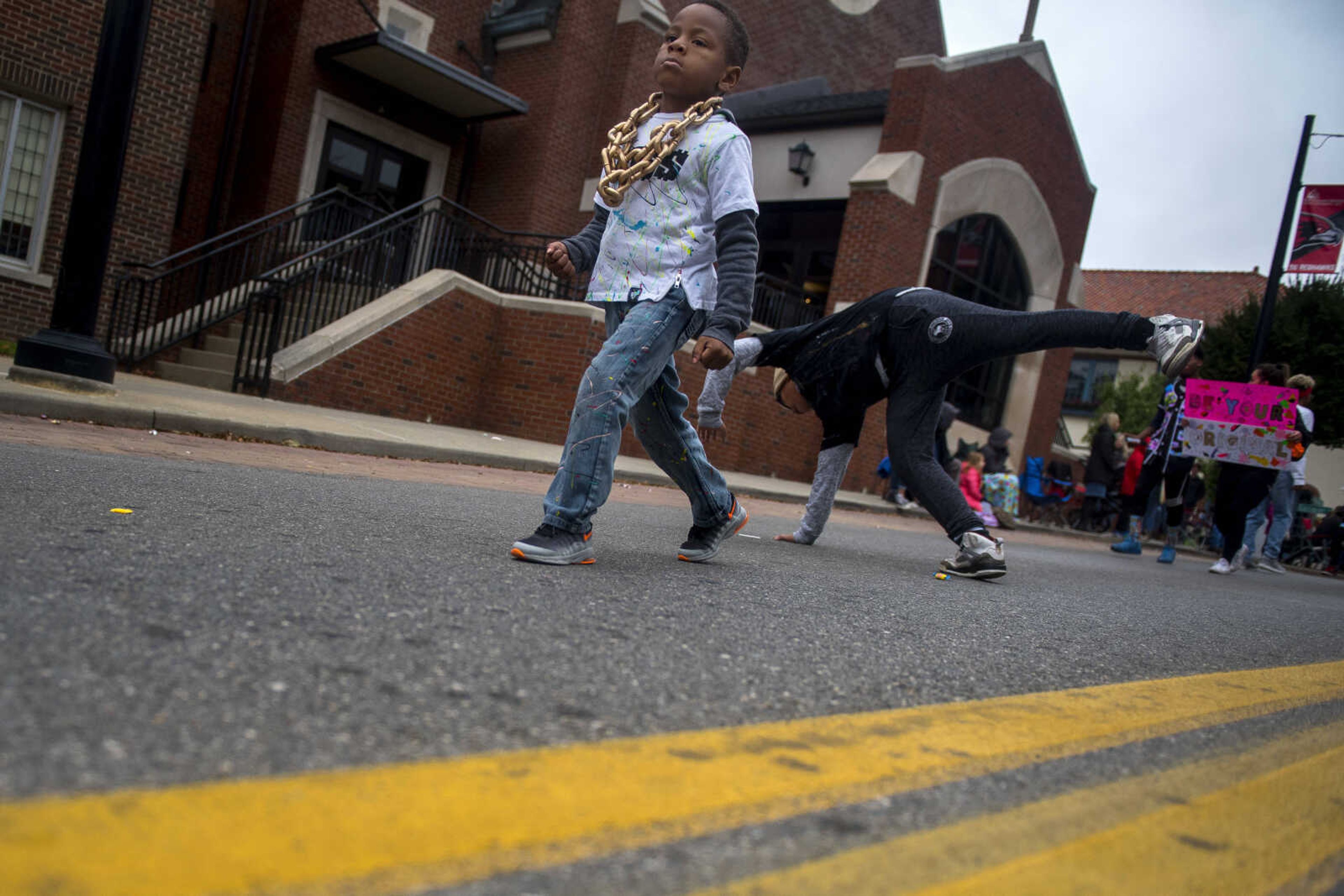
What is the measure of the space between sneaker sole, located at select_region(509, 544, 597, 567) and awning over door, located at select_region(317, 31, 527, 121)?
1329cm

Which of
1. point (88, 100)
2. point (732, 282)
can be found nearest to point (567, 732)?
point (732, 282)

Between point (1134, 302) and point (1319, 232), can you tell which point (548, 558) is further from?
point (1134, 302)

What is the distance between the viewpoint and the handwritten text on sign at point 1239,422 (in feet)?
28.7

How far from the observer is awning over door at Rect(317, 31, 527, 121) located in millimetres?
14969

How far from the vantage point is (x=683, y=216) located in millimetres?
3477

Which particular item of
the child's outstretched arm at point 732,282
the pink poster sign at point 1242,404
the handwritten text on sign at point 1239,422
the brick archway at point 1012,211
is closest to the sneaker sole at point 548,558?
the child's outstretched arm at point 732,282

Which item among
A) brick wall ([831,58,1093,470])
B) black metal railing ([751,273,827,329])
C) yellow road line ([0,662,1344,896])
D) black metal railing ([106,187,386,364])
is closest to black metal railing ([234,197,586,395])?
black metal railing ([106,187,386,364])

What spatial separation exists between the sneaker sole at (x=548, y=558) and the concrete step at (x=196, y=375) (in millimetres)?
9002

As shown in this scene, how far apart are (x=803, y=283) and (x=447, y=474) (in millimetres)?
13423

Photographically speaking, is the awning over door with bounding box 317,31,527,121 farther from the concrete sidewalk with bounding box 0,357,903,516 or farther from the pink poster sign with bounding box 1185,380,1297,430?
the pink poster sign with bounding box 1185,380,1297,430

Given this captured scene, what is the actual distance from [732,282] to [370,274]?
994 centimetres

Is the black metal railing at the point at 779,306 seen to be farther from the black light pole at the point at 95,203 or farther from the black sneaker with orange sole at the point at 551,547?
the black sneaker with orange sole at the point at 551,547

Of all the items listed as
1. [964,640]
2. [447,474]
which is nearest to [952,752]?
[964,640]

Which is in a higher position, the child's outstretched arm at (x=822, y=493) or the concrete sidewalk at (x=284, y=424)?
the child's outstretched arm at (x=822, y=493)
